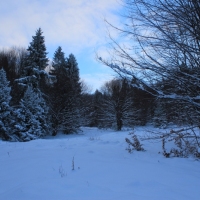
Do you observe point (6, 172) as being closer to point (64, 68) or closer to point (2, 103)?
point (2, 103)

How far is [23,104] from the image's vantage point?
16.5 meters

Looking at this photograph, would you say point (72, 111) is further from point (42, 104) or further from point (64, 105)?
point (42, 104)

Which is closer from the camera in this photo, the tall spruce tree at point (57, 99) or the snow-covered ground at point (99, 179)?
the snow-covered ground at point (99, 179)

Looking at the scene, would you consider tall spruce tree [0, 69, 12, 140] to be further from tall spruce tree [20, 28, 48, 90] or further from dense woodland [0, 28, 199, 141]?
tall spruce tree [20, 28, 48, 90]

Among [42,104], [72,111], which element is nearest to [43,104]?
[42,104]

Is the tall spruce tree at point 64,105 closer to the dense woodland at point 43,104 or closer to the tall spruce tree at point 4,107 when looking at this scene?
the dense woodland at point 43,104

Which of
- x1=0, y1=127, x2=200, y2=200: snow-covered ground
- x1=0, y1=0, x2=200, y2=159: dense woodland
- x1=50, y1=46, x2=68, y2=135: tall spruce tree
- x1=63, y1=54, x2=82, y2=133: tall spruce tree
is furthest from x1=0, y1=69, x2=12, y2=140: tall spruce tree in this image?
x1=0, y1=127, x2=200, y2=200: snow-covered ground

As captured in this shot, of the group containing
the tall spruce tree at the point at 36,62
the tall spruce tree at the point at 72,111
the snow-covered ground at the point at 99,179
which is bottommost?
the snow-covered ground at the point at 99,179

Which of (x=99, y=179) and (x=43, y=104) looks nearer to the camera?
(x=99, y=179)

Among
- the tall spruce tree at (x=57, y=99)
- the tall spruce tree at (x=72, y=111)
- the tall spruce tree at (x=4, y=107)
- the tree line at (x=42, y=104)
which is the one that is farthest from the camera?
the tall spruce tree at (x=72, y=111)

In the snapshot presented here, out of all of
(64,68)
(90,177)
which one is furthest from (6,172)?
(64,68)

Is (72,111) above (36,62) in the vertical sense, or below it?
below

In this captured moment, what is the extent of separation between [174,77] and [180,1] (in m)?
1.62

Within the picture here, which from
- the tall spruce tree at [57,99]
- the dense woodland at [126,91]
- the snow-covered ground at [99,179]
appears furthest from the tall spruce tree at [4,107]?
the snow-covered ground at [99,179]
